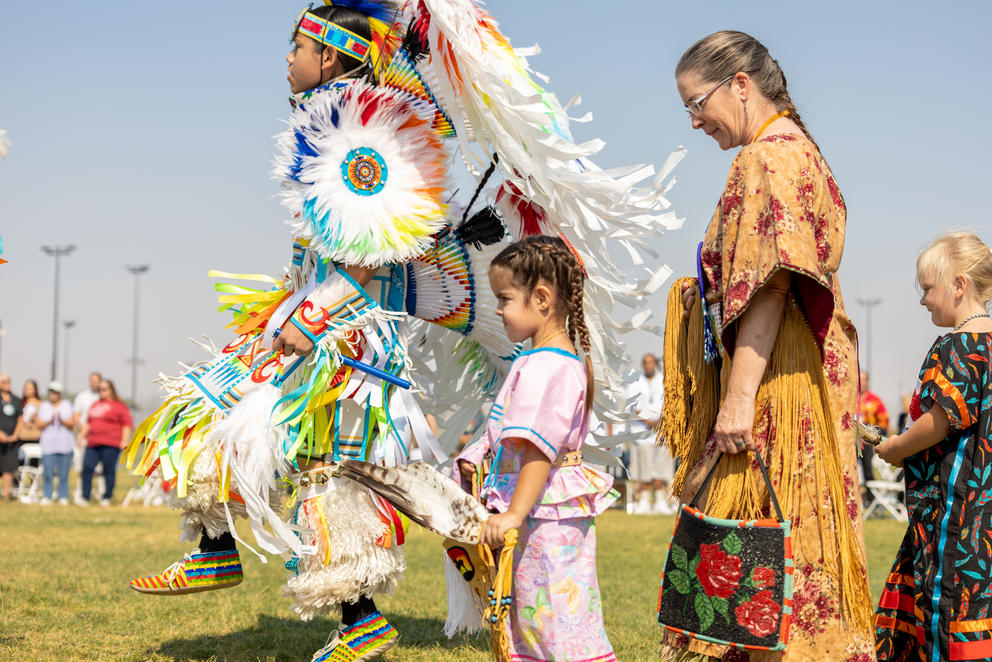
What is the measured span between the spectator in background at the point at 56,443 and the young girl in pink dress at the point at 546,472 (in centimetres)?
1104

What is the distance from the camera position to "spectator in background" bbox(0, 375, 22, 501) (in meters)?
12.4

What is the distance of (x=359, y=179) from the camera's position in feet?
10.5

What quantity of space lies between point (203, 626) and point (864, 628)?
2978mm

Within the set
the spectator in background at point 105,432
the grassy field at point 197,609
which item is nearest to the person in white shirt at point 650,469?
the grassy field at point 197,609

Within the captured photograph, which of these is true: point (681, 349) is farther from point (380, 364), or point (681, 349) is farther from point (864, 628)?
point (380, 364)

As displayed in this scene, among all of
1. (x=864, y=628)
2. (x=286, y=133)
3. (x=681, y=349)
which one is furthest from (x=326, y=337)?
(x=864, y=628)

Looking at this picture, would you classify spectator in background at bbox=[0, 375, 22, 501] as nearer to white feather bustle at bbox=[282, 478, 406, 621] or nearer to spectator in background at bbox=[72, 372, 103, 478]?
spectator in background at bbox=[72, 372, 103, 478]

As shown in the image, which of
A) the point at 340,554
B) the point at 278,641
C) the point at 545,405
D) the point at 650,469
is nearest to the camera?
the point at 545,405

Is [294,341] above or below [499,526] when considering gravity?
above

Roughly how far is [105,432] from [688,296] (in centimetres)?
1067

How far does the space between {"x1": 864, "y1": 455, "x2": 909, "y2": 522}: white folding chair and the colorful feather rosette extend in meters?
8.04

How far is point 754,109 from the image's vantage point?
2484 mm

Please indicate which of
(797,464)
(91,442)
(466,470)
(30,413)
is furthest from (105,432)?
(797,464)

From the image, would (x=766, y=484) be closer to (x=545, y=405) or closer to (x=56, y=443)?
(x=545, y=405)
